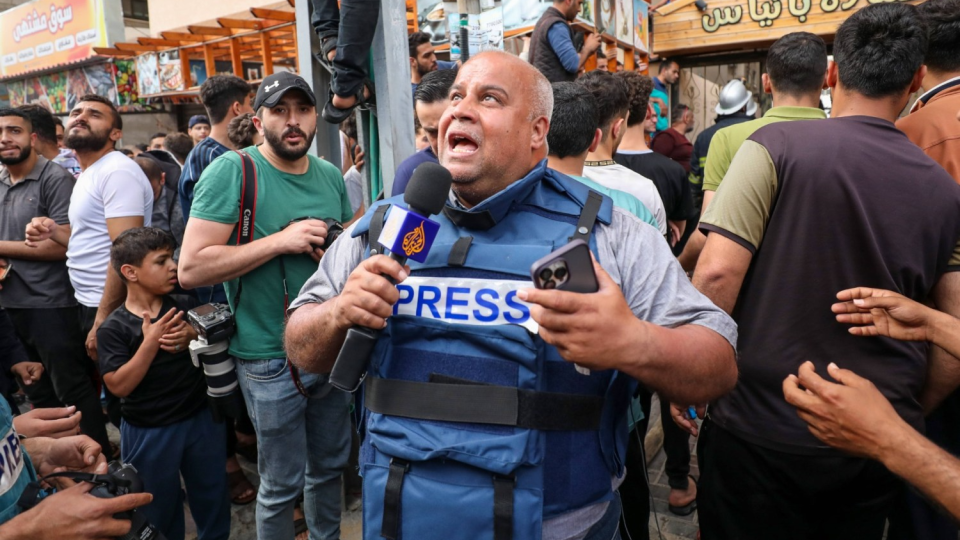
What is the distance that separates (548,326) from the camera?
1376mm

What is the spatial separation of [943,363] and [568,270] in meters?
1.80

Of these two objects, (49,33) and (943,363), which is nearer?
(943,363)

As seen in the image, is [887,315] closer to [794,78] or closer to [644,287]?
[644,287]

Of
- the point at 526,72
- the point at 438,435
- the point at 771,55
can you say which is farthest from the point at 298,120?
the point at 771,55

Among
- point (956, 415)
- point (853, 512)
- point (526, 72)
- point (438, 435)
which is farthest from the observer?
point (956, 415)

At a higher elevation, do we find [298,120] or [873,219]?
[298,120]

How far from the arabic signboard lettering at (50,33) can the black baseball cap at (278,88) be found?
14211 millimetres

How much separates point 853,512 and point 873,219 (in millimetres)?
1060

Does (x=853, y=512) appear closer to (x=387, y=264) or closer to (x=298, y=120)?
(x=387, y=264)

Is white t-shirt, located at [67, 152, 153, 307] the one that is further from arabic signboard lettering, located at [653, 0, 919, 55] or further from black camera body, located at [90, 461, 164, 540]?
arabic signboard lettering, located at [653, 0, 919, 55]

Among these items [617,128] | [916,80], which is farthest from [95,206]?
[916,80]

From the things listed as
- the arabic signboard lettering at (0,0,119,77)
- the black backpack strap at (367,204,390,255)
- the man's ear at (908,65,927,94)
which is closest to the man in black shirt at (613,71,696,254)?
the man's ear at (908,65,927,94)

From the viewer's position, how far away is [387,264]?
1.51 meters

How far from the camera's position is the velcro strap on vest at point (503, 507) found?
160 centimetres
